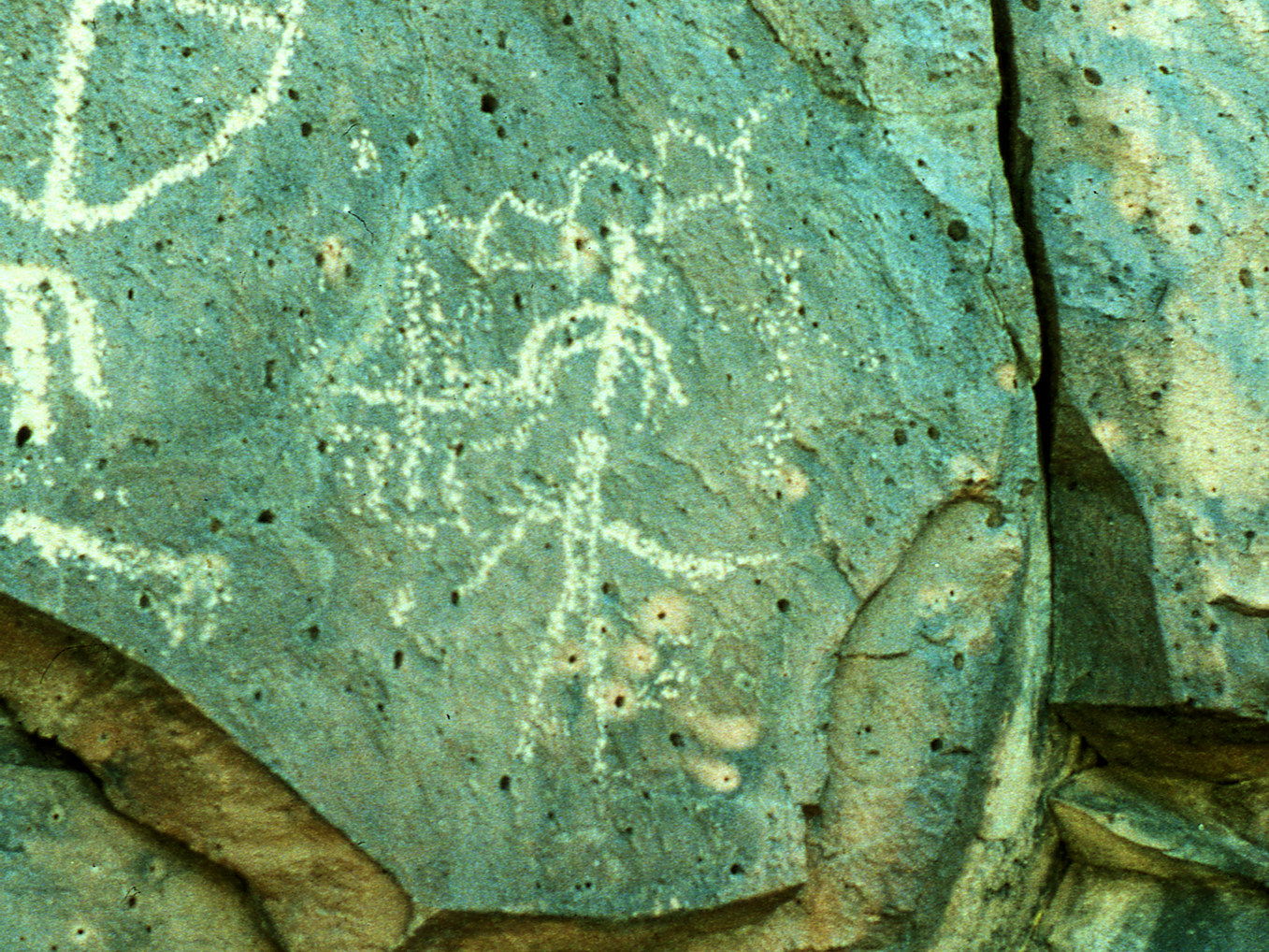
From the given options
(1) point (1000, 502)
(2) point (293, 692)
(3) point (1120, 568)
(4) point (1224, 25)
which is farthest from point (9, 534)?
(4) point (1224, 25)

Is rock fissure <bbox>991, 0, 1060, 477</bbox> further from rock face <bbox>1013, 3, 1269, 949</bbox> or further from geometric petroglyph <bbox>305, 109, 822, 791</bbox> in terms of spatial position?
geometric petroglyph <bbox>305, 109, 822, 791</bbox>

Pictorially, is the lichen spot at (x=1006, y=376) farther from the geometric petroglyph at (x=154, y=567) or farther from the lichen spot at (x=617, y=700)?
the geometric petroglyph at (x=154, y=567)

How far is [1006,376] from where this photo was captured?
2.32 meters

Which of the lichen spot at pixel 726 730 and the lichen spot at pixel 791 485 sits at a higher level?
the lichen spot at pixel 791 485

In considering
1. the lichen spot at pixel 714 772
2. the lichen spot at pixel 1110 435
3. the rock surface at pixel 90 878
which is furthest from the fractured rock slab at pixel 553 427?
the rock surface at pixel 90 878

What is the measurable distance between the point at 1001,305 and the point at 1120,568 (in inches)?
18.0

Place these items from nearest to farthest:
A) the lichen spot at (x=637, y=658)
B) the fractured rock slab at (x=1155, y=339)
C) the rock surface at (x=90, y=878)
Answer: the rock surface at (x=90, y=878) < the lichen spot at (x=637, y=658) < the fractured rock slab at (x=1155, y=339)

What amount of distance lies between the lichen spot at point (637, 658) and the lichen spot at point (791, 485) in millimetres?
307

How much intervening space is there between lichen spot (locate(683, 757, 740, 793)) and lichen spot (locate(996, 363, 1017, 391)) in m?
0.73

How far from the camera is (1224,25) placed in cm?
247

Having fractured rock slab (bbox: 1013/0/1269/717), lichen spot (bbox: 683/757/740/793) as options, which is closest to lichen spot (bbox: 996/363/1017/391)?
fractured rock slab (bbox: 1013/0/1269/717)

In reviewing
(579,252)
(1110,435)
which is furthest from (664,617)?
(1110,435)

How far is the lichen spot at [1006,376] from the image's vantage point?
7.58ft

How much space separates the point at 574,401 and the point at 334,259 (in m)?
0.39
